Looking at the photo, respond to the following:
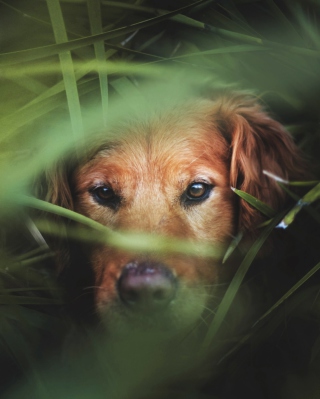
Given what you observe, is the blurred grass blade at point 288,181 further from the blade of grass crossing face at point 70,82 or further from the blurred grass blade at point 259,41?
the blade of grass crossing face at point 70,82

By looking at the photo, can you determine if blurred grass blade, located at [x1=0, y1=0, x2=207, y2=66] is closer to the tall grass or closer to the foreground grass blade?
the tall grass

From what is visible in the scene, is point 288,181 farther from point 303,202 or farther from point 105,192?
point 105,192

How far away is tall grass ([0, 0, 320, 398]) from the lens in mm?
1099

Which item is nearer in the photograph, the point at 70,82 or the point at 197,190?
the point at 70,82

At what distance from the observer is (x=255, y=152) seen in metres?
1.17

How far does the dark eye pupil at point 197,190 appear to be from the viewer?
3.73ft

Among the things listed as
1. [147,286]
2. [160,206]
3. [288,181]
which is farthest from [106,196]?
[288,181]

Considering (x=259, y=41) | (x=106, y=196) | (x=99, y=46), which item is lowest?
(x=106, y=196)

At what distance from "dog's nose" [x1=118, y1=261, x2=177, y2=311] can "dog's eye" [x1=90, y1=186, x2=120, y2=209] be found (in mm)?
155

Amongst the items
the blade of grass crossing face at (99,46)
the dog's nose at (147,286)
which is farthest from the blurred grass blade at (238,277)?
the blade of grass crossing face at (99,46)

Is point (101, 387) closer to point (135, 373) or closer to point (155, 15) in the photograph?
point (135, 373)

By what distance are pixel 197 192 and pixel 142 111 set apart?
198 mm

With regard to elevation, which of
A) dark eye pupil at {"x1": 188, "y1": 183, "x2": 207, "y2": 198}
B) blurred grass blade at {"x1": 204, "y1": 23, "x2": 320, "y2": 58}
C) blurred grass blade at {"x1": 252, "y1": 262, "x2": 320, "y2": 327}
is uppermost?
blurred grass blade at {"x1": 204, "y1": 23, "x2": 320, "y2": 58}

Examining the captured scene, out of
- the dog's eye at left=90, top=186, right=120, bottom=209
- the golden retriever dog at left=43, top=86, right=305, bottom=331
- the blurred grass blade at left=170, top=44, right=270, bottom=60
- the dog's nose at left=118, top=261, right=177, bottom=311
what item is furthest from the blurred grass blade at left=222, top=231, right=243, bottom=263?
the blurred grass blade at left=170, top=44, right=270, bottom=60
